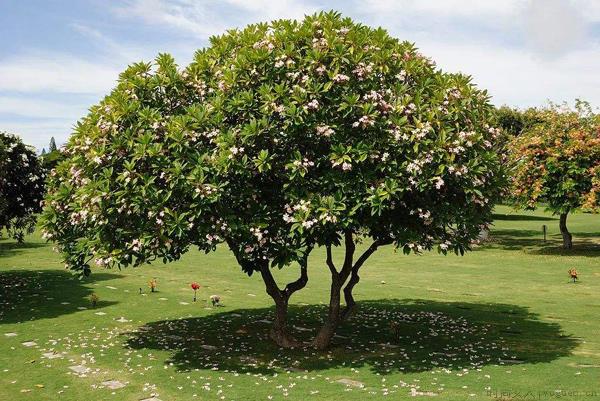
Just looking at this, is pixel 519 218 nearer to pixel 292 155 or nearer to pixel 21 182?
pixel 21 182

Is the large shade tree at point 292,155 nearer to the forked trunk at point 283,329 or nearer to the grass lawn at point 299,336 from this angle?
the forked trunk at point 283,329

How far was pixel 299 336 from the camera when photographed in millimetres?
19625

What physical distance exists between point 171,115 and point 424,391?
10.3 meters

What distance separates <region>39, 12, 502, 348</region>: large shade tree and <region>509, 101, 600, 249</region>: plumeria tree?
96.1 ft

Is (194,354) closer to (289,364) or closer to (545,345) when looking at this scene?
(289,364)

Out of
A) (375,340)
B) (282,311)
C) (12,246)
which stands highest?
(12,246)

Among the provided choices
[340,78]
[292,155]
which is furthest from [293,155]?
[340,78]

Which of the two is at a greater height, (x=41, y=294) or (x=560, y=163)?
(x=560, y=163)

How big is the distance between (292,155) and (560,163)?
111 feet

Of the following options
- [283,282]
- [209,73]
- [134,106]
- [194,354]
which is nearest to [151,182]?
[134,106]

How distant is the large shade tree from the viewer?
47.6 ft

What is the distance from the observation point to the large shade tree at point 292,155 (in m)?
14.5

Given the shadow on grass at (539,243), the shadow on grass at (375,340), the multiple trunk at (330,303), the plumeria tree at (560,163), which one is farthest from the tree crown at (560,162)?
the multiple trunk at (330,303)

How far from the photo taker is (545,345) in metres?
18.2
